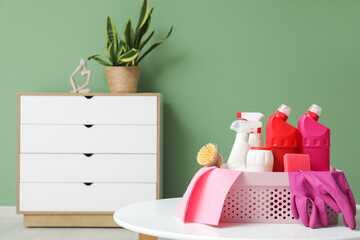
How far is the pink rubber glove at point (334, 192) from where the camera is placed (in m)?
0.99

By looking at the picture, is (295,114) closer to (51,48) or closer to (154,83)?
(154,83)

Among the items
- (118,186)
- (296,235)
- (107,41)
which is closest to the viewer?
(296,235)

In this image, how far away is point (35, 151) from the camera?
9.06 ft

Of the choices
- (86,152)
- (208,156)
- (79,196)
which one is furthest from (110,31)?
(208,156)

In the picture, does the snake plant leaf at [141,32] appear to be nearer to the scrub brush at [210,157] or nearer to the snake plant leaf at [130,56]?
the snake plant leaf at [130,56]

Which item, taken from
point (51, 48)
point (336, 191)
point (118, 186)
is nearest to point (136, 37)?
point (51, 48)

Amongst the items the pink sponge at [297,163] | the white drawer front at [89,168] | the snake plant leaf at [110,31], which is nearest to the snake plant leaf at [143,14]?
the snake plant leaf at [110,31]

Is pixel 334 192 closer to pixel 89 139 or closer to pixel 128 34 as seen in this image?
pixel 89 139

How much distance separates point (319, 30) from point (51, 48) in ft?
6.06

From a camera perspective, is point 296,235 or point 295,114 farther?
point 295,114

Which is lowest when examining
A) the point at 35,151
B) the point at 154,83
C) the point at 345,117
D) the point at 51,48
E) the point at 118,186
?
the point at 118,186

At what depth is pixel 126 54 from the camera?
2.80m

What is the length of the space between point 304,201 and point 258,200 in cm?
11

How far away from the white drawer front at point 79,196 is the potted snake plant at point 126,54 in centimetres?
62
